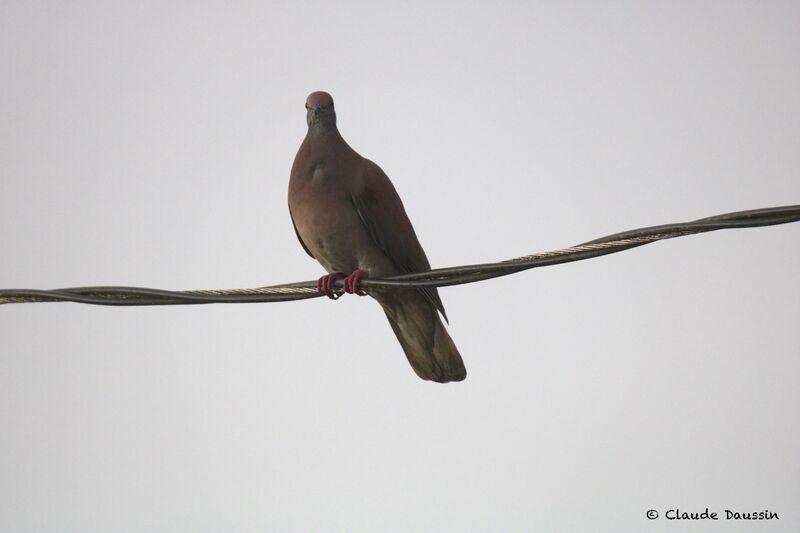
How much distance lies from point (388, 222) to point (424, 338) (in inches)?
25.4

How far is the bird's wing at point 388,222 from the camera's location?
15.6 feet

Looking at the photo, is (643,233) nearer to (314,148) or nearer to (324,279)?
(324,279)

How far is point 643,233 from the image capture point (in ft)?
9.82

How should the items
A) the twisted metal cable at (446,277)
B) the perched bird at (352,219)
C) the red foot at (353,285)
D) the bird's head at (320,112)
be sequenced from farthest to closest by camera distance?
the bird's head at (320,112) → the perched bird at (352,219) → the red foot at (353,285) → the twisted metal cable at (446,277)

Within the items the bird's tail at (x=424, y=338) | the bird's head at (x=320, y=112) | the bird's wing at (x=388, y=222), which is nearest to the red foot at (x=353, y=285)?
the bird's wing at (x=388, y=222)

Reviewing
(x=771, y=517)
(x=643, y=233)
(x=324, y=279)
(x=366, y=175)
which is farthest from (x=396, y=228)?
(x=771, y=517)

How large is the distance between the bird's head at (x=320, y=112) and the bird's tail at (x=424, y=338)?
0.86 m

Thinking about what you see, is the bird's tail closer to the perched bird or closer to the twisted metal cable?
the perched bird

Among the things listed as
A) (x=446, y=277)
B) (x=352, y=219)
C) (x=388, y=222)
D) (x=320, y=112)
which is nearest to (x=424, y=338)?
(x=388, y=222)

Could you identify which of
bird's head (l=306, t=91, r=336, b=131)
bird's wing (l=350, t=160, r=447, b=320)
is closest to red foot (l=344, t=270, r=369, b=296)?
bird's wing (l=350, t=160, r=447, b=320)

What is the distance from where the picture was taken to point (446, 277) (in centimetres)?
334

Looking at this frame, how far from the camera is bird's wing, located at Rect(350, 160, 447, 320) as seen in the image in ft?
15.6

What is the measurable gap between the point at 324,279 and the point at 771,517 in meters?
3.35

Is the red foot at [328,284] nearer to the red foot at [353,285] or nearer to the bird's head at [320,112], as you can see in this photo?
the red foot at [353,285]
